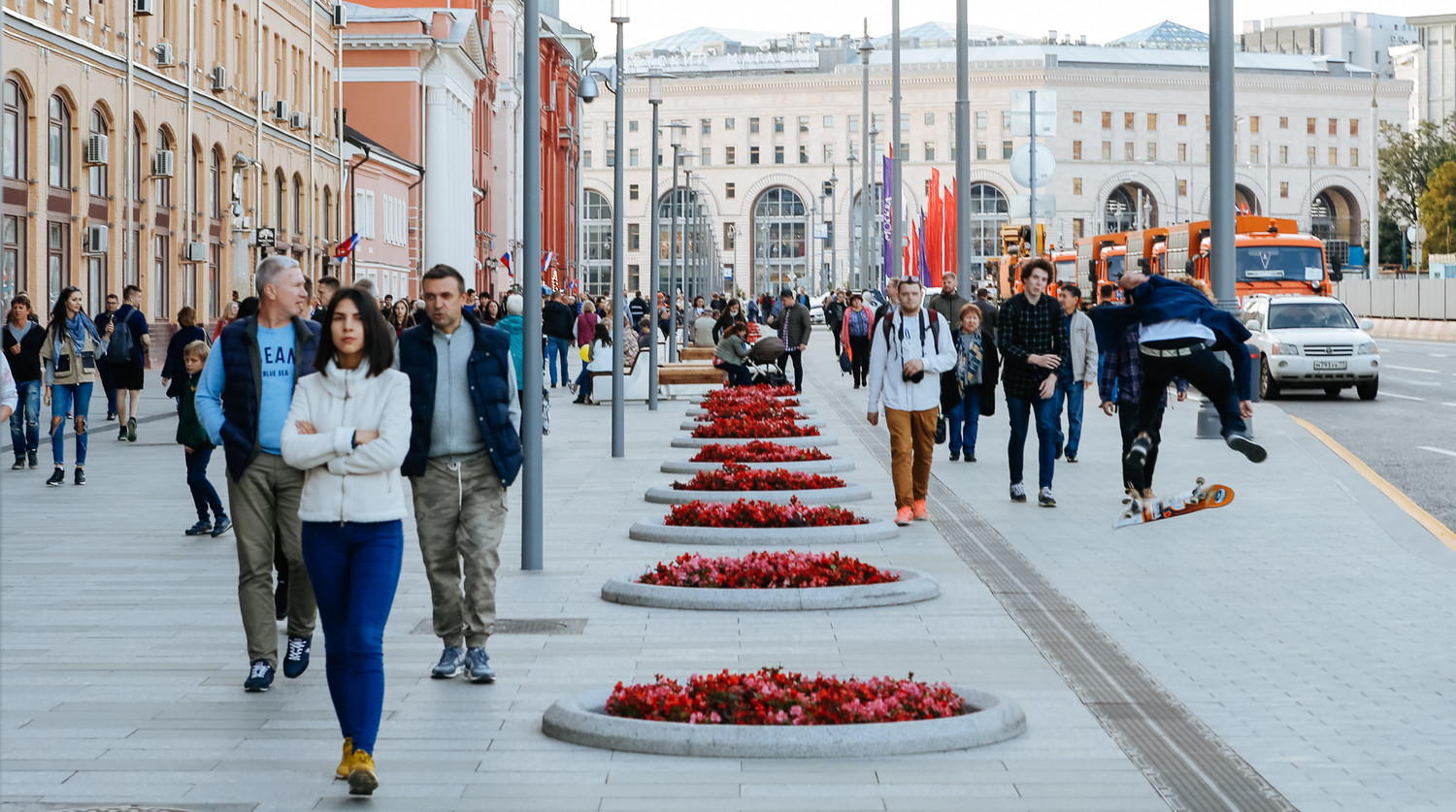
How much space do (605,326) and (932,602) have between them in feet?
83.8

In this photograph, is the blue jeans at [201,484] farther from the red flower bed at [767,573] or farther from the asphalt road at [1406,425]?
the asphalt road at [1406,425]

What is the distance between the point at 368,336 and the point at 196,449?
6.09 m

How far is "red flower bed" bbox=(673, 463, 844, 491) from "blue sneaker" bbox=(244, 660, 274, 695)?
7.22 metres

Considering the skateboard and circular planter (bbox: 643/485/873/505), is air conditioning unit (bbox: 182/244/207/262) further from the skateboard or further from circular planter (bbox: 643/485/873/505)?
the skateboard

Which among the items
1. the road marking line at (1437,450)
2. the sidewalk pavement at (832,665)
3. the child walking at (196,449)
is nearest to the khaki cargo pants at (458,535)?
the sidewalk pavement at (832,665)

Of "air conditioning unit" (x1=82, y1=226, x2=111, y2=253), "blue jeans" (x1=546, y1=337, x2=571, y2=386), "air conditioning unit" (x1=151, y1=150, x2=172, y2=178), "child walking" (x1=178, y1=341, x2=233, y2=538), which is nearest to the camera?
"child walking" (x1=178, y1=341, x2=233, y2=538)

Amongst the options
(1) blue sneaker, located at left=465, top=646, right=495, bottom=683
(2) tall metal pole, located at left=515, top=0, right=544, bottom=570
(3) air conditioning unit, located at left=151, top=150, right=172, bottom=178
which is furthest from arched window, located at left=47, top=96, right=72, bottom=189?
(1) blue sneaker, located at left=465, top=646, right=495, bottom=683

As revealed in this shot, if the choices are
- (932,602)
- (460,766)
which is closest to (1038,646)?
(932,602)

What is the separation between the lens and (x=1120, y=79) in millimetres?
144375

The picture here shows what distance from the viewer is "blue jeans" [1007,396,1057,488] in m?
14.4

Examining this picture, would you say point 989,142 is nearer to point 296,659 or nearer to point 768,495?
point 768,495

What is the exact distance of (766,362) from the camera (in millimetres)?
31016

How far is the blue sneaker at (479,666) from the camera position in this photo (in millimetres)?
7555

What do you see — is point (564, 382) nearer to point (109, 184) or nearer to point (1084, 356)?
point (109, 184)
